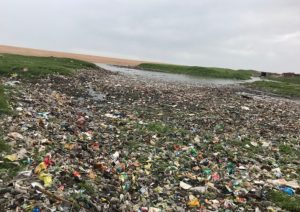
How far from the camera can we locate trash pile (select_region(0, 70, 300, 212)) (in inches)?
281

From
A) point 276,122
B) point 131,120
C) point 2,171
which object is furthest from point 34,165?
point 276,122

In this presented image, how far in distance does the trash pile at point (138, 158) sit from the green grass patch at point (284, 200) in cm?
11

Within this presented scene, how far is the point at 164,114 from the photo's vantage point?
55.9ft

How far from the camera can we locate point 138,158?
10.2m

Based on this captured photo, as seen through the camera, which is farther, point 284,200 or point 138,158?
point 138,158

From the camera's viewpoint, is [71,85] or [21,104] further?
[71,85]

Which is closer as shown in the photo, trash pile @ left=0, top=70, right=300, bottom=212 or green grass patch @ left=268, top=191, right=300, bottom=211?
trash pile @ left=0, top=70, right=300, bottom=212

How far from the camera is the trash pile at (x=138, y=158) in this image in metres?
7.14

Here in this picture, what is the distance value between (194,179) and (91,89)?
15.5 meters

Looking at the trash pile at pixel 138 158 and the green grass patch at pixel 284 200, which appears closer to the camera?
the trash pile at pixel 138 158

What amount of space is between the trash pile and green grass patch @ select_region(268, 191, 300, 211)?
0.11 m

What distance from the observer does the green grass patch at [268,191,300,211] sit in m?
7.82

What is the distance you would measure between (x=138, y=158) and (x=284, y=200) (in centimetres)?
412

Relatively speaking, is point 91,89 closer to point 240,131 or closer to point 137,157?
point 240,131
